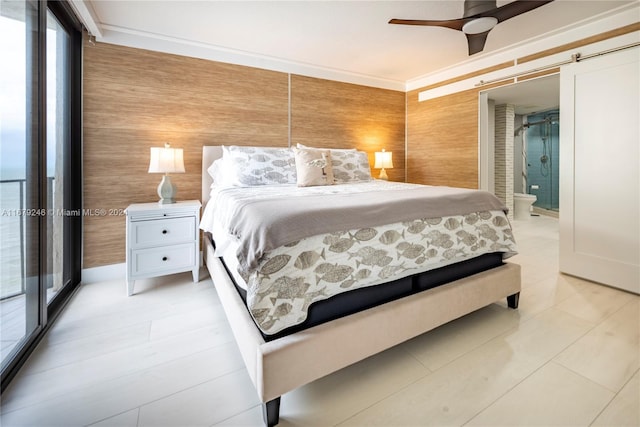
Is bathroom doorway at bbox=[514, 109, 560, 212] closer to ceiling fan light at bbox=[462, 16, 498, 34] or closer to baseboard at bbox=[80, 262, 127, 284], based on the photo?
ceiling fan light at bbox=[462, 16, 498, 34]

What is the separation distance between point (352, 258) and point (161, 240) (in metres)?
1.82

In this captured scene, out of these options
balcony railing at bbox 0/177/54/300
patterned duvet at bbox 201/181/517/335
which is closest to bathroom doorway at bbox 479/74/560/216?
patterned duvet at bbox 201/181/517/335

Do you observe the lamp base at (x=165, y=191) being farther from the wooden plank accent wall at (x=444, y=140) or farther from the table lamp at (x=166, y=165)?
the wooden plank accent wall at (x=444, y=140)

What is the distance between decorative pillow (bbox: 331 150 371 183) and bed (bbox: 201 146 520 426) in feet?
4.37

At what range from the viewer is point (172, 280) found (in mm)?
2623

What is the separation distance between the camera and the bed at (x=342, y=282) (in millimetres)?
1118

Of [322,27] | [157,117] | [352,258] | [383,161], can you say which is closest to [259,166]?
[157,117]

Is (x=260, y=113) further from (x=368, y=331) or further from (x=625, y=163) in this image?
(x=625, y=163)

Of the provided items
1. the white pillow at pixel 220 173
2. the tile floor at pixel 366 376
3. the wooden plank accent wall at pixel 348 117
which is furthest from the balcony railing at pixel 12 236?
the wooden plank accent wall at pixel 348 117

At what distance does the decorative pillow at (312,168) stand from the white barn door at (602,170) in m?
2.18

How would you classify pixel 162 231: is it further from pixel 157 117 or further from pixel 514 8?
pixel 514 8

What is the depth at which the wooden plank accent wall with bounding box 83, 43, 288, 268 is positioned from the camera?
8.25 ft

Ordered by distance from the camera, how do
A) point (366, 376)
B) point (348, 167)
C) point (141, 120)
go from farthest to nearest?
point (348, 167)
point (141, 120)
point (366, 376)

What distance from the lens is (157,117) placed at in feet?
8.91
